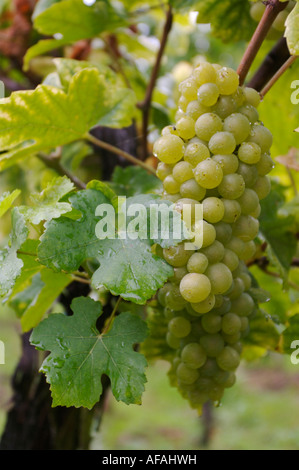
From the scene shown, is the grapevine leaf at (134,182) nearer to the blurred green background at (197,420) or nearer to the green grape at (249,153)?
the green grape at (249,153)

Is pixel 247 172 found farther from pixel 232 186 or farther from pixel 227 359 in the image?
pixel 227 359

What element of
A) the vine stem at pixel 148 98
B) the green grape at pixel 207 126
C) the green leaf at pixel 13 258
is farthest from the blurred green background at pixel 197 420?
the green grape at pixel 207 126

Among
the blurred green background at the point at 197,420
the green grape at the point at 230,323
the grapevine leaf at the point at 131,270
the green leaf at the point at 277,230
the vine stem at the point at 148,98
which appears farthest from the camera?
the blurred green background at the point at 197,420

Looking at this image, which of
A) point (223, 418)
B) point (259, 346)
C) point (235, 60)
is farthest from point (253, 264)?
point (223, 418)

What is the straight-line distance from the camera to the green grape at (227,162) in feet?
1.57

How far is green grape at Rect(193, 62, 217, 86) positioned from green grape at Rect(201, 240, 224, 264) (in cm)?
18

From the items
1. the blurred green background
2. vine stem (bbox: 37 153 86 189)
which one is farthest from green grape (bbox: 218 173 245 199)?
the blurred green background

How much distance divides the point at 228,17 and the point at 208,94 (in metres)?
0.33

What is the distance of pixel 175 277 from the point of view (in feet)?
1.58

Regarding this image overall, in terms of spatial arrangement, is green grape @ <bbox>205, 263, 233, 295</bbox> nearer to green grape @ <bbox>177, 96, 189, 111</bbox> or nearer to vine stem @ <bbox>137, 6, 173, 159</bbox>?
green grape @ <bbox>177, 96, 189, 111</bbox>

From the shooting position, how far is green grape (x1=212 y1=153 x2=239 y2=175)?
478 millimetres

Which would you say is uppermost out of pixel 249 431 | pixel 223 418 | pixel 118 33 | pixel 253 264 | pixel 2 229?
pixel 118 33
